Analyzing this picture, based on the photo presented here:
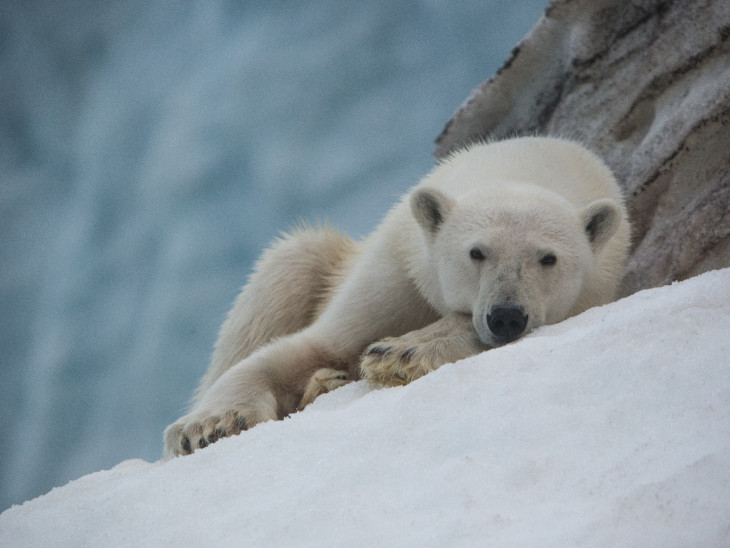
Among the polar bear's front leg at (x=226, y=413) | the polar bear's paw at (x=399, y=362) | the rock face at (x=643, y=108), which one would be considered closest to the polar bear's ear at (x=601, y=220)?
the polar bear's paw at (x=399, y=362)

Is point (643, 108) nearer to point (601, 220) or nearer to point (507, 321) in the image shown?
point (601, 220)

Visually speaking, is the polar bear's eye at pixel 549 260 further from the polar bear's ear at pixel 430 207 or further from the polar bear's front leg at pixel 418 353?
the polar bear's ear at pixel 430 207

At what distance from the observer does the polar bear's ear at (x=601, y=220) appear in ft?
10.7

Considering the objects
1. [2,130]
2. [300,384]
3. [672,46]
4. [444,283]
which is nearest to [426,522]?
[444,283]

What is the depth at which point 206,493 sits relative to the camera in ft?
6.47

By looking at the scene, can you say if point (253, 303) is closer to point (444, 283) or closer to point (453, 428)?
point (444, 283)

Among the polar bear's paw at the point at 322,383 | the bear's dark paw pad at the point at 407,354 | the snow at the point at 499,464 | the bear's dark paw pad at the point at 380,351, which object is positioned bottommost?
the snow at the point at 499,464

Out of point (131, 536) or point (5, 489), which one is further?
point (5, 489)

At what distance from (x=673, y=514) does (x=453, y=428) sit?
2.17ft

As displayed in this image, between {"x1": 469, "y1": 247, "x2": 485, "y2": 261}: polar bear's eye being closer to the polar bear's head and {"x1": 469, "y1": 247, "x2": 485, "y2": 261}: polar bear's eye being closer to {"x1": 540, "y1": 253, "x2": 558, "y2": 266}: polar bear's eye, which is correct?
the polar bear's head

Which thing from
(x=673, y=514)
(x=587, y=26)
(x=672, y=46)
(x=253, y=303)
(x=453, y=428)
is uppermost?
(x=587, y=26)

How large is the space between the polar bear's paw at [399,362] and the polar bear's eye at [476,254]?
1.39 feet

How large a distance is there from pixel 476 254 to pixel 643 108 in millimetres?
3101

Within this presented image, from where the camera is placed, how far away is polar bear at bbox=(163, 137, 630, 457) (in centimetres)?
295
